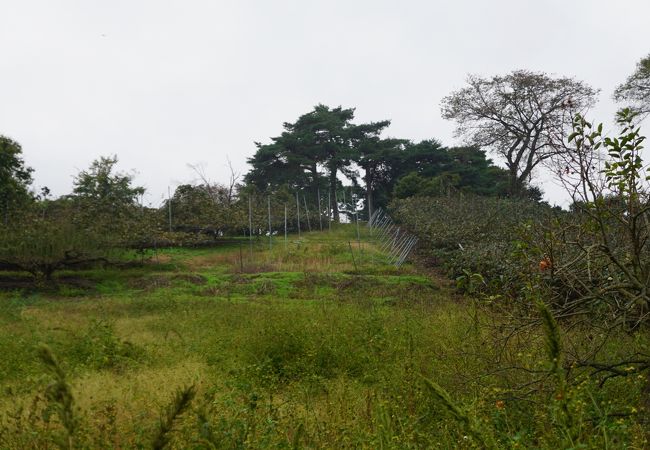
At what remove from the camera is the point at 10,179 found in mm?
18625

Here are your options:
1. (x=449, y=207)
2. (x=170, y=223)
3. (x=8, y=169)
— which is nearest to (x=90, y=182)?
(x=170, y=223)

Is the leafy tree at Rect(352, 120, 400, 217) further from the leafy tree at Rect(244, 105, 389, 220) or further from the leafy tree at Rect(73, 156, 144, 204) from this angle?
the leafy tree at Rect(73, 156, 144, 204)

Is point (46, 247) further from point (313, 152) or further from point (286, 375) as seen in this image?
point (313, 152)

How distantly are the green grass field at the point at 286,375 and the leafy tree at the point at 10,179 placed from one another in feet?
15.0

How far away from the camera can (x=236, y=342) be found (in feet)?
24.4

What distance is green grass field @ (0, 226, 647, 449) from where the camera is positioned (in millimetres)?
2945

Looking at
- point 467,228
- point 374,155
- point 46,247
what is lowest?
point 46,247

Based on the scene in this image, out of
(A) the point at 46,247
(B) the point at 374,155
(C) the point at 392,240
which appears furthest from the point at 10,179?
(B) the point at 374,155

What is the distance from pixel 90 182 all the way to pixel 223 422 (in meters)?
32.6

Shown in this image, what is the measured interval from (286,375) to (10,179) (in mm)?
17048

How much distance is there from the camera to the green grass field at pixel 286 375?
116 inches

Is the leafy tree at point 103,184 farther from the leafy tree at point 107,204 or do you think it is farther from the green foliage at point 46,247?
the green foliage at point 46,247

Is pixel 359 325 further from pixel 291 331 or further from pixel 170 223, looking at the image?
pixel 170 223

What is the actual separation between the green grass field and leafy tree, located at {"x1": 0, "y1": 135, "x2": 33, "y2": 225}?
458cm
